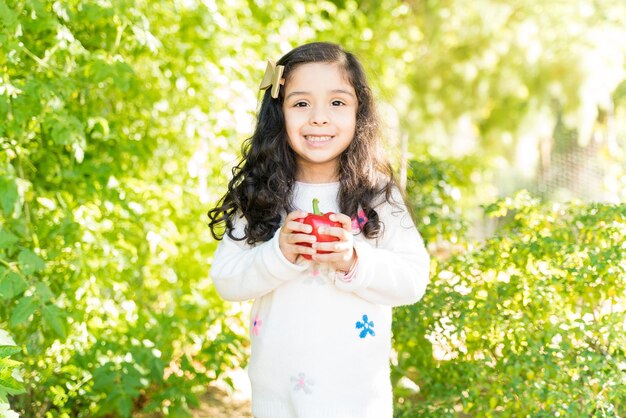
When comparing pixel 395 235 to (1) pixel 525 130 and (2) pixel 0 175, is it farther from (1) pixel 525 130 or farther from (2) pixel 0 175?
(1) pixel 525 130

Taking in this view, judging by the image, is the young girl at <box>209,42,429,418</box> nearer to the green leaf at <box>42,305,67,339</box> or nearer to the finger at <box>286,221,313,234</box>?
the finger at <box>286,221,313,234</box>

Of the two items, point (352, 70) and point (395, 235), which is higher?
point (352, 70)

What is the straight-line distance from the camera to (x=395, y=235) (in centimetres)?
184

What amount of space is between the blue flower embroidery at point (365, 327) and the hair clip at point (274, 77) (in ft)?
1.88

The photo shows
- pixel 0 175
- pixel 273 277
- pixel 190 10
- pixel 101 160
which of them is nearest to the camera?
pixel 273 277

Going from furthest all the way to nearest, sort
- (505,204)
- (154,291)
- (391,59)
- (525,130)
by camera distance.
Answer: (525,130) < (391,59) < (154,291) < (505,204)

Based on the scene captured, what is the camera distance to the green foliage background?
7.55 feet

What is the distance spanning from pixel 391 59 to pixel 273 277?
3.64m

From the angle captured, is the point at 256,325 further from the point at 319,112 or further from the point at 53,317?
the point at 53,317

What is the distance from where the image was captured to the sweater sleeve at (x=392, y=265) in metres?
1.69

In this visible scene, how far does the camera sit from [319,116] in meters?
1.83

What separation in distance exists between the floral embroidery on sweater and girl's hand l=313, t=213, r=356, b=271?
27cm

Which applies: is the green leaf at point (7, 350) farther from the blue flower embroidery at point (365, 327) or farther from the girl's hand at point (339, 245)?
the blue flower embroidery at point (365, 327)

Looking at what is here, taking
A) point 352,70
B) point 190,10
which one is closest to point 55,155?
point 190,10
